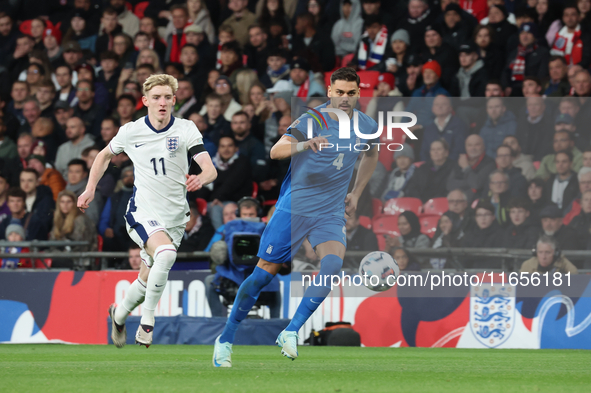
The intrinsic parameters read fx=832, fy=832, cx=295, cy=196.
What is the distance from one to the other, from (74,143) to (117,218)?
229cm

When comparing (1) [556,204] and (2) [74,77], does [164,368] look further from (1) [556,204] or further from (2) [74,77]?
(2) [74,77]

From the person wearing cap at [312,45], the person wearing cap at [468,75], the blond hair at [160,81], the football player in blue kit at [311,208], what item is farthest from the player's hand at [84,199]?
the person wearing cap at [312,45]

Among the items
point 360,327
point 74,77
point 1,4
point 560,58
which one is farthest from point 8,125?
point 560,58

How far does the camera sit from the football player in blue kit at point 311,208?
21.4 ft

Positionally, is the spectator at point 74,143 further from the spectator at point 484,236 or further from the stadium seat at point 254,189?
the spectator at point 484,236

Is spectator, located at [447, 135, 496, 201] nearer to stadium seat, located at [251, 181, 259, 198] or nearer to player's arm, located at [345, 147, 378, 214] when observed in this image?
stadium seat, located at [251, 181, 259, 198]

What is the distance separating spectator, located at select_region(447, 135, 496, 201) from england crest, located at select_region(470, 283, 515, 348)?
4.10ft

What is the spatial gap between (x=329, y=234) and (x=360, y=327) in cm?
419

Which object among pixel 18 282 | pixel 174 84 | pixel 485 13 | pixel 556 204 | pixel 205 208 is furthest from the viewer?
pixel 485 13

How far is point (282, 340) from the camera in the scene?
640cm

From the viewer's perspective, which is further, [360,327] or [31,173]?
[31,173]

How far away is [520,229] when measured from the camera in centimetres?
1047

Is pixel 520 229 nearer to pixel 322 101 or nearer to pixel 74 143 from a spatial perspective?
pixel 322 101

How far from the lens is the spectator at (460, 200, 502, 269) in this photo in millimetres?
10328
